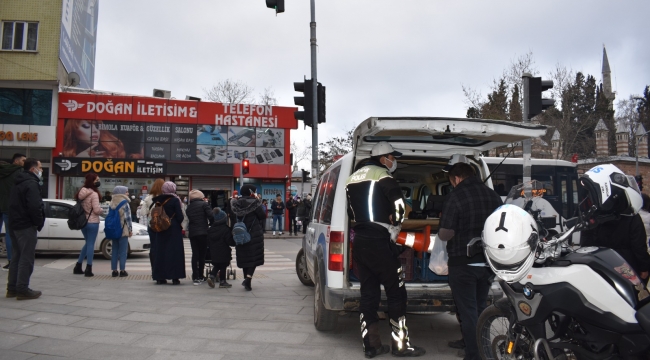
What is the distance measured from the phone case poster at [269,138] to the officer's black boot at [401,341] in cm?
2352

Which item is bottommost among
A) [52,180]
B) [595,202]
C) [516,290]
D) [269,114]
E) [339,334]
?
[339,334]

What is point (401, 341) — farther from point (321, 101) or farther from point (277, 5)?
point (321, 101)

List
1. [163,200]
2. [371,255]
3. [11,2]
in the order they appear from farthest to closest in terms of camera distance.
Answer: [11,2] < [163,200] < [371,255]

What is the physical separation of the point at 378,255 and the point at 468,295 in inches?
33.5

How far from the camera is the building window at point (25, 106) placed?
81.7 feet

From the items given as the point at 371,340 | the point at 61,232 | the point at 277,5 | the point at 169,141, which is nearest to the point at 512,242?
the point at 371,340

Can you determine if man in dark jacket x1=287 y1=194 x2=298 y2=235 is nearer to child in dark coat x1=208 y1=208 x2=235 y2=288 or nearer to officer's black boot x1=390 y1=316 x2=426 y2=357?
child in dark coat x1=208 y1=208 x2=235 y2=288

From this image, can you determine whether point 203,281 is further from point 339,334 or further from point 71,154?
point 71,154

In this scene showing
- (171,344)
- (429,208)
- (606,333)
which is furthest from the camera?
(429,208)

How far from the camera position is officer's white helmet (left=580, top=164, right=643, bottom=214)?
12.5 ft

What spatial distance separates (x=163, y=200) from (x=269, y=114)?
19607 mm

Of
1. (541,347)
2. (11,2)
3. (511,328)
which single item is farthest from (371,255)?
(11,2)

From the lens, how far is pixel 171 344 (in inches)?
201

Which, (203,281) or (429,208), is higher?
(429,208)
